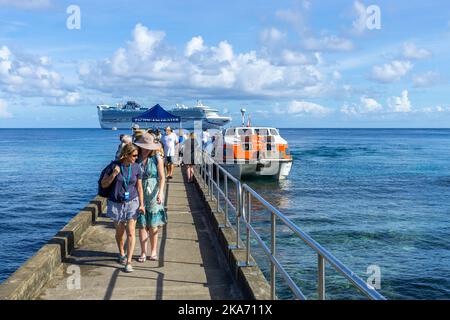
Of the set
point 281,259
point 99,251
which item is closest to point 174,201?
point 281,259

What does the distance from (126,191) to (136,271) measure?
917 millimetres

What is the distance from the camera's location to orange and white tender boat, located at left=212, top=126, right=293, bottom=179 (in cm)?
2208

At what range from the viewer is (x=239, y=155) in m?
22.1

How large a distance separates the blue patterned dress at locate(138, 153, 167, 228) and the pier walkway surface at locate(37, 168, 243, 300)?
1.64ft

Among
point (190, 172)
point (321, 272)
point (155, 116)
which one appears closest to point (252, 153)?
point (155, 116)

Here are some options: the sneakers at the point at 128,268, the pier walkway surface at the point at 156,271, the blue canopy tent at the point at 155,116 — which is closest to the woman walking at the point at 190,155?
the pier walkway surface at the point at 156,271

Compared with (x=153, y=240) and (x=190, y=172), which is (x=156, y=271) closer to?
(x=153, y=240)

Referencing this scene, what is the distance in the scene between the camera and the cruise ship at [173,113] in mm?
117875

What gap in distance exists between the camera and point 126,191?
5.36 m

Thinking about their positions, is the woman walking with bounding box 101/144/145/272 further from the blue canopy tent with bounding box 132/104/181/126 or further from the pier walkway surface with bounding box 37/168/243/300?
the blue canopy tent with bounding box 132/104/181/126

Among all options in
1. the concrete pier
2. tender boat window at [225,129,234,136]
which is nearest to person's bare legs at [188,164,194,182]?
the concrete pier

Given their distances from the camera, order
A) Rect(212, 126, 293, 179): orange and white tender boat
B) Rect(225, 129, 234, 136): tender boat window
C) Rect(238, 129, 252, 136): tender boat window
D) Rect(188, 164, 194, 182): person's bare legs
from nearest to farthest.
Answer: Rect(188, 164, 194, 182): person's bare legs < Rect(212, 126, 293, 179): orange and white tender boat < Rect(238, 129, 252, 136): tender boat window < Rect(225, 129, 234, 136): tender boat window

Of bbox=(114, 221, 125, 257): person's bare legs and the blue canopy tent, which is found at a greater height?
the blue canopy tent
